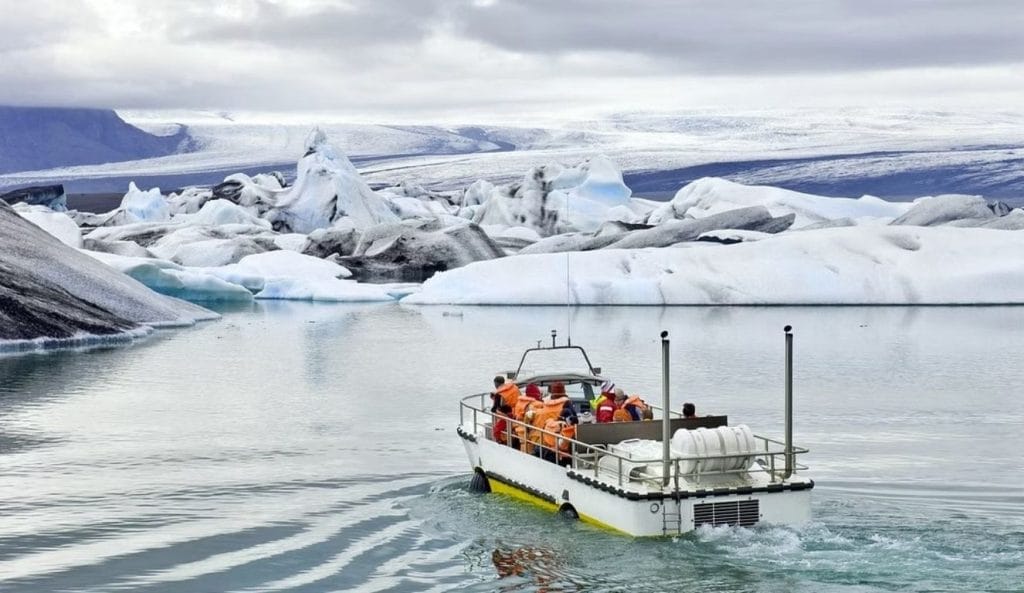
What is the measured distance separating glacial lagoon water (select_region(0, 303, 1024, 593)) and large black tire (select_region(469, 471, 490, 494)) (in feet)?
0.38

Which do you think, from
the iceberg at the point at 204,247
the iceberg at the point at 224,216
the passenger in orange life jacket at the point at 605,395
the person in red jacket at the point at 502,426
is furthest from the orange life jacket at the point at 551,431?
the iceberg at the point at 224,216

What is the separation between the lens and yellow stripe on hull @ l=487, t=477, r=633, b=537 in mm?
11611

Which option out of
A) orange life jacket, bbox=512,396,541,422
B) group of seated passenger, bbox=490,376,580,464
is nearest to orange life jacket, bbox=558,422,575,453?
group of seated passenger, bbox=490,376,580,464

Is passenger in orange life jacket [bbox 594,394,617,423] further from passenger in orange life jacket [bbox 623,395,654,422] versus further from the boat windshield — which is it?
the boat windshield

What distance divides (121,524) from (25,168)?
157 meters

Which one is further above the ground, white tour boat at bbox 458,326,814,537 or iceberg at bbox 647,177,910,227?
iceberg at bbox 647,177,910,227

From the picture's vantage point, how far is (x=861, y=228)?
4116cm

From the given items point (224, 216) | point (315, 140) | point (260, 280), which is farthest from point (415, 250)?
point (224, 216)

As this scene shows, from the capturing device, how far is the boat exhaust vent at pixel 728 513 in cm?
1114

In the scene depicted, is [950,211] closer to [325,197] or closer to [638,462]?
[325,197]

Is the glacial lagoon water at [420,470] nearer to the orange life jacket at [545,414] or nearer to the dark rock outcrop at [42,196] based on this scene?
the orange life jacket at [545,414]

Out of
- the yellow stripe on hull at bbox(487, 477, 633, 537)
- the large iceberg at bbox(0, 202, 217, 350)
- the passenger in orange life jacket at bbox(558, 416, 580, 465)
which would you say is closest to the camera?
the yellow stripe on hull at bbox(487, 477, 633, 537)

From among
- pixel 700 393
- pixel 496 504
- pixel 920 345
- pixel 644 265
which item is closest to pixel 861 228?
pixel 644 265

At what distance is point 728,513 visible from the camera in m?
11.2
